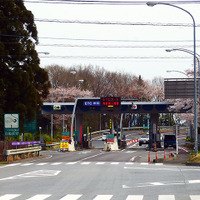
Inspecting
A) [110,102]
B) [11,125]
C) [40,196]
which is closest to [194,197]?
[40,196]

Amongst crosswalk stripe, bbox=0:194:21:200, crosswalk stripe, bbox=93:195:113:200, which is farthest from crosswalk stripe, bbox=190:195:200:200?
crosswalk stripe, bbox=0:194:21:200

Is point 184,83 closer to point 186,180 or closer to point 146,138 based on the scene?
point 186,180

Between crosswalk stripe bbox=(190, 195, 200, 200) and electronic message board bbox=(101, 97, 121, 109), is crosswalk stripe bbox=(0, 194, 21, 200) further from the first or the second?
electronic message board bbox=(101, 97, 121, 109)

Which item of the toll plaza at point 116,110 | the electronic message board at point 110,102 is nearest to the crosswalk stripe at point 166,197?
the electronic message board at point 110,102

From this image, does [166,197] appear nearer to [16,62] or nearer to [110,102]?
[16,62]

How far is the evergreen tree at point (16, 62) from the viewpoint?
126 ft

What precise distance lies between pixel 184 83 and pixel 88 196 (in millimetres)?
27929

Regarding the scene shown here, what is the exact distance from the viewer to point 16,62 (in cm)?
3972

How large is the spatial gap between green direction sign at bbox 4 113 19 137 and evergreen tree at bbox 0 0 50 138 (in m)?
1.97

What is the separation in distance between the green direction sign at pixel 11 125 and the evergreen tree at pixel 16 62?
197 centimetres

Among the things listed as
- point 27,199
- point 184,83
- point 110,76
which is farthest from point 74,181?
point 110,76

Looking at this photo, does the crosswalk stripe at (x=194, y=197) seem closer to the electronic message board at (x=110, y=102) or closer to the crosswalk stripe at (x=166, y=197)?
the crosswalk stripe at (x=166, y=197)

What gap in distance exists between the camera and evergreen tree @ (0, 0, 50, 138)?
126 feet

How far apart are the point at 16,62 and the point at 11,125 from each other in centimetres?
626
